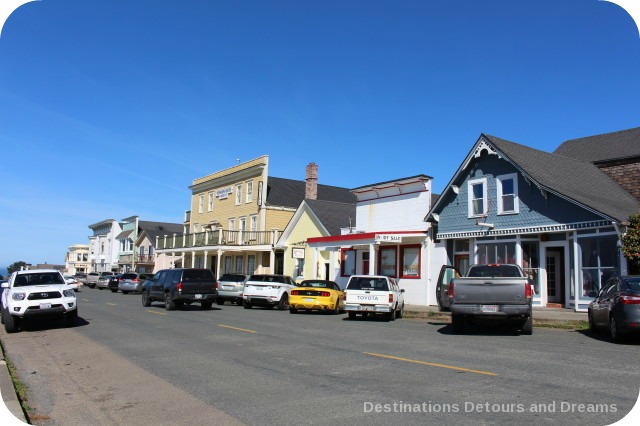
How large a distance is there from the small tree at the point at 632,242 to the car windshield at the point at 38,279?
18132 mm

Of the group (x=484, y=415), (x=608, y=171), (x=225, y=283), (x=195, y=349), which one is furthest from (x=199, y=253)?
(x=484, y=415)

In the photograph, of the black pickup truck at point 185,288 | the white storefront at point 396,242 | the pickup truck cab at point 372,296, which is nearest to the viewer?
the pickup truck cab at point 372,296

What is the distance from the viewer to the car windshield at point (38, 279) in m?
16.2

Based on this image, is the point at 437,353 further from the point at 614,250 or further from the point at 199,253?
the point at 199,253

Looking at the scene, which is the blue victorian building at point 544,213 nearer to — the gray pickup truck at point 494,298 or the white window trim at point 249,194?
the gray pickup truck at point 494,298

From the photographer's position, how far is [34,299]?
49.8 feet

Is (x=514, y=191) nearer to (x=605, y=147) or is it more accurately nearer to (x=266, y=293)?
(x=605, y=147)

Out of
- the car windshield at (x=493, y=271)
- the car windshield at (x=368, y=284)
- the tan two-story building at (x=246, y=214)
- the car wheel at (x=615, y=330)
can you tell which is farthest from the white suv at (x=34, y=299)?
the tan two-story building at (x=246, y=214)

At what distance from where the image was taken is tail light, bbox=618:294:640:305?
11.5 metres

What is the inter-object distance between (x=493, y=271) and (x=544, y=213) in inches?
303

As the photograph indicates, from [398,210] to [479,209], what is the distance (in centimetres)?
529

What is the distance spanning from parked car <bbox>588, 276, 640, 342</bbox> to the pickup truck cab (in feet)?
23.6

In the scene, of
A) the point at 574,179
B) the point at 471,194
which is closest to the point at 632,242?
the point at 574,179

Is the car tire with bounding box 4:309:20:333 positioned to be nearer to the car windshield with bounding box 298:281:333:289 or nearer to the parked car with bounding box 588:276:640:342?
the car windshield with bounding box 298:281:333:289
